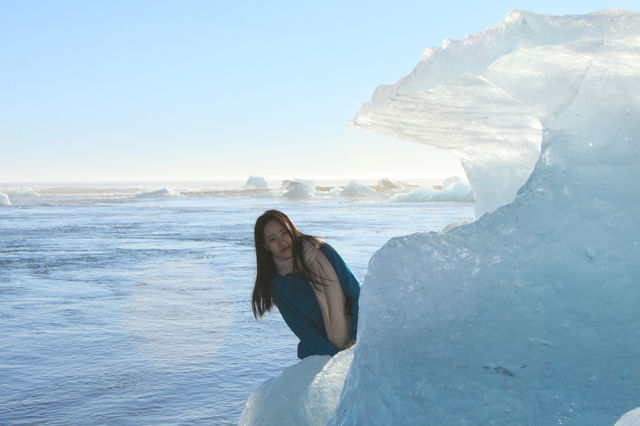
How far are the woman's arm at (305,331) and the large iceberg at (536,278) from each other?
0.94 metres

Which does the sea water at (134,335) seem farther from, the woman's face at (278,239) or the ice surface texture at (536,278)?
the ice surface texture at (536,278)

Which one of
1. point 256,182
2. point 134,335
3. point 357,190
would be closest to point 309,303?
point 134,335

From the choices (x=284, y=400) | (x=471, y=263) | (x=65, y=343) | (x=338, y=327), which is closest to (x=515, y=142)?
(x=471, y=263)

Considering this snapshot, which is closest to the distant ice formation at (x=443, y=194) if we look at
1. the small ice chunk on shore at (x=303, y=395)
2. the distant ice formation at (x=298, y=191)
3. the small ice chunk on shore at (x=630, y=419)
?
the distant ice formation at (x=298, y=191)

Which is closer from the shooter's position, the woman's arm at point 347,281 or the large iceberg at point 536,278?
the large iceberg at point 536,278

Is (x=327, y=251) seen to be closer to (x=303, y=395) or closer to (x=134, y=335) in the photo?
(x=303, y=395)

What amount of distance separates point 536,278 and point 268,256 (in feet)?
5.05

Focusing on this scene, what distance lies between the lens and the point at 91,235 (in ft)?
53.7

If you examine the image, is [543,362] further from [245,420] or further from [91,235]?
[91,235]

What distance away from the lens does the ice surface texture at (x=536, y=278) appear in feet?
6.45

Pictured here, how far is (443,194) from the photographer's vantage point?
3456 cm

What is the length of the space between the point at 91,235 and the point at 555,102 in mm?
15718

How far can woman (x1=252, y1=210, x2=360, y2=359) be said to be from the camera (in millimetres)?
3090

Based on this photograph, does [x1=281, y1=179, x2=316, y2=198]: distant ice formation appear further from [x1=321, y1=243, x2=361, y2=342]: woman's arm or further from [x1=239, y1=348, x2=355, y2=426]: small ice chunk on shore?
[x1=239, y1=348, x2=355, y2=426]: small ice chunk on shore
